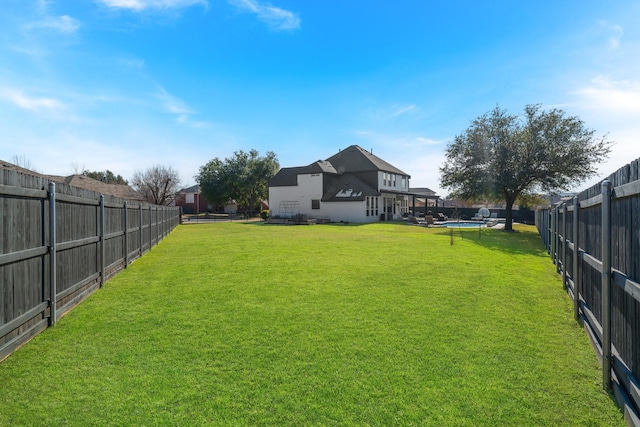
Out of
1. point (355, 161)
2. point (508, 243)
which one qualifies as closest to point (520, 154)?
point (508, 243)

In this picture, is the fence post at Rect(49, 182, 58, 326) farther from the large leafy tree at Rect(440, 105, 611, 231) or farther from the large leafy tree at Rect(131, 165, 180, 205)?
the large leafy tree at Rect(131, 165, 180, 205)

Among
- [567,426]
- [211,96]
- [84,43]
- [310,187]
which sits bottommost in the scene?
[567,426]

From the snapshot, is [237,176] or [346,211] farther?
[237,176]

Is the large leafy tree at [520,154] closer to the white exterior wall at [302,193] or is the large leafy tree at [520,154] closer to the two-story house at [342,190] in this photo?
the two-story house at [342,190]

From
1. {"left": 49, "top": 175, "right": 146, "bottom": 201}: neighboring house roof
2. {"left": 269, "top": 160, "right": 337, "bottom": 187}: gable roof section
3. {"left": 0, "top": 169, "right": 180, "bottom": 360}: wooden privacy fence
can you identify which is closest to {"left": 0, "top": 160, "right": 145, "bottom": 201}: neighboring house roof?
{"left": 49, "top": 175, "right": 146, "bottom": 201}: neighboring house roof

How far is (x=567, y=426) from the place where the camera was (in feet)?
7.74

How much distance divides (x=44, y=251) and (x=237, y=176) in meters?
44.1

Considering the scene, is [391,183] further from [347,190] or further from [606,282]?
[606,282]

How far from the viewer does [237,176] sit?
46812 mm

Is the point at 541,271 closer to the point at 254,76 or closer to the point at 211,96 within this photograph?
the point at 254,76

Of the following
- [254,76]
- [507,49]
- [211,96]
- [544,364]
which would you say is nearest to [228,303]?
[544,364]

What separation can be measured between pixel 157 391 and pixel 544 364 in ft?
12.2

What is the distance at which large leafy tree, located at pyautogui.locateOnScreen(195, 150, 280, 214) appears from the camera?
155 ft

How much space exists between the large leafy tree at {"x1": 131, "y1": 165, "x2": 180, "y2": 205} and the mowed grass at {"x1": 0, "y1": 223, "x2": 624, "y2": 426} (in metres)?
46.3
